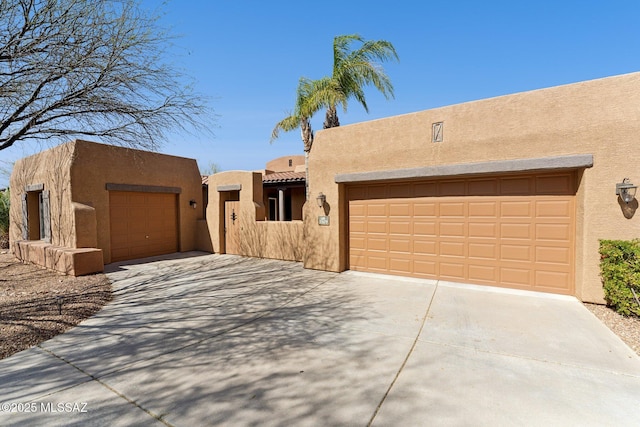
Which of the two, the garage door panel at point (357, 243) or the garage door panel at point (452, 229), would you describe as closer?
the garage door panel at point (452, 229)

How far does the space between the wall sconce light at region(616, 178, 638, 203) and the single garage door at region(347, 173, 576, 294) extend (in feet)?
2.25

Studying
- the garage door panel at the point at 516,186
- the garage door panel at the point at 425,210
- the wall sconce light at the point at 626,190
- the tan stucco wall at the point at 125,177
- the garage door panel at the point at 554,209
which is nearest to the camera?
the wall sconce light at the point at 626,190

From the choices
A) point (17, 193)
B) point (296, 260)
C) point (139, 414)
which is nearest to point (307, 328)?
point (139, 414)

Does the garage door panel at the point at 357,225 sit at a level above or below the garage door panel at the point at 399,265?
above

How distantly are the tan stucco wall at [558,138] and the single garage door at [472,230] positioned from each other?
1.24 ft

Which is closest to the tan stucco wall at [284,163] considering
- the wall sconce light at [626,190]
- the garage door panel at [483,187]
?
the garage door panel at [483,187]

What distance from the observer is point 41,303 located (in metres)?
5.67

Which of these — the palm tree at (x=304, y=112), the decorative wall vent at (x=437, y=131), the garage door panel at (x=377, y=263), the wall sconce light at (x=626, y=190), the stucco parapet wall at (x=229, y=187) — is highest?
the palm tree at (x=304, y=112)

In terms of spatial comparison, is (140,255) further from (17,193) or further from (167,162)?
(17,193)

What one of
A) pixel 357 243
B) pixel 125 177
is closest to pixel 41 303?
pixel 125 177

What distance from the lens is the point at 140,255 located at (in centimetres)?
1094

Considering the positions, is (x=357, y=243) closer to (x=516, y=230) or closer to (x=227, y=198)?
(x=516, y=230)

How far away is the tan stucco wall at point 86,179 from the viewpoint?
907cm

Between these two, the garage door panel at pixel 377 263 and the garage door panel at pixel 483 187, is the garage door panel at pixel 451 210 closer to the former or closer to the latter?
the garage door panel at pixel 483 187
